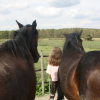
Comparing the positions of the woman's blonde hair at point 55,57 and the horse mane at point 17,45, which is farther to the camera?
the woman's blonde hair at point 55,57

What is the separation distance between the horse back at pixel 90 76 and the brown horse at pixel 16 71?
2.97ft

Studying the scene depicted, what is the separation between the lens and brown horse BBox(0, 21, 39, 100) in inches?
50.2

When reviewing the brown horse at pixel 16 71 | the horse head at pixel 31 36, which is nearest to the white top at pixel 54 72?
the horse head at pixel 31 36

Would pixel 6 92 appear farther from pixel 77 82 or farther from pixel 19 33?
pixel 77 82

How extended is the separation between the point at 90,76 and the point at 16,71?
122 cm

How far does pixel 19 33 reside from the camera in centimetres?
196

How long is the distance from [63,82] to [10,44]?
171 cm

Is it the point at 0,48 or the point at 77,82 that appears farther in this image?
the point at 77,82

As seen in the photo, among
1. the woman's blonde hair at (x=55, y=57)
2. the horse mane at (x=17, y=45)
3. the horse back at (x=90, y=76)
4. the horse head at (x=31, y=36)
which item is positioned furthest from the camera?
the woman's blonde hair at (x=55, y=57)

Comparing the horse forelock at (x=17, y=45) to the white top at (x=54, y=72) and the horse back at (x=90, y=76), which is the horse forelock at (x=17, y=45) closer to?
the horse back at (x=90, y=76)

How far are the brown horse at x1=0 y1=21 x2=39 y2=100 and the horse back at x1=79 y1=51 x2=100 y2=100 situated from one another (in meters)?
0.90

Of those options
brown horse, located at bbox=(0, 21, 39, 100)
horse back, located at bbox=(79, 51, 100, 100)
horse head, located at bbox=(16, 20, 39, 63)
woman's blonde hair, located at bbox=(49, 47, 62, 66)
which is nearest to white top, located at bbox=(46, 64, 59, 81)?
woman's blonde hair, located at bbox=(49, 47, 62, 66)

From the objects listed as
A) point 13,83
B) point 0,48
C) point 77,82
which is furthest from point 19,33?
point 77,82

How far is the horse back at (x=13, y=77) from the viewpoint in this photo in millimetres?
1252
